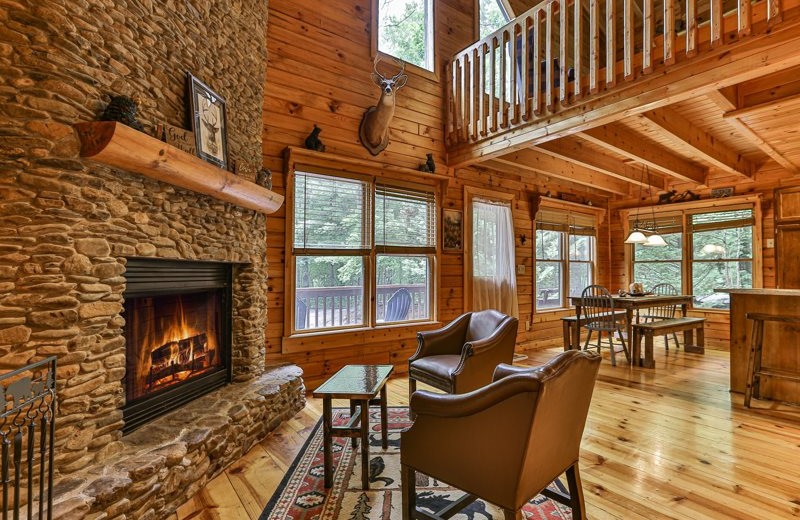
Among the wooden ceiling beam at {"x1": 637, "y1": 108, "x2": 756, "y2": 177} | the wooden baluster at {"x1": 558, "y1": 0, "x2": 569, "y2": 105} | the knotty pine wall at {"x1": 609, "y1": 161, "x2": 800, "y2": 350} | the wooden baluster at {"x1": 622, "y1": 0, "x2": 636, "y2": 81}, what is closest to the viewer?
the wooden baluster at {"x1": 622, "y1": 0, "x2": 636, "y2": 81}

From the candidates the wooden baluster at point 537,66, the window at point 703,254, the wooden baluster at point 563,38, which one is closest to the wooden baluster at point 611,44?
the wooden baluster at point 563,38

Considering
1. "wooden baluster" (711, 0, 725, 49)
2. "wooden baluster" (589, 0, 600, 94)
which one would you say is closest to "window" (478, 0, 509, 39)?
"wooden baluster" (589, 0, 600, 94)

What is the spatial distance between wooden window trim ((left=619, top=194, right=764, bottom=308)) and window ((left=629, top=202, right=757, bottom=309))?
14 millimetres

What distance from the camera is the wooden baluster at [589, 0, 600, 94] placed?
3.20 metres

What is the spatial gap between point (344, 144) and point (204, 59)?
63.3 inches

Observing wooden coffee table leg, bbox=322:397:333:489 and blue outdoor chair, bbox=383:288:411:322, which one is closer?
wooden coffee table leg, bbox=322:397:333:489

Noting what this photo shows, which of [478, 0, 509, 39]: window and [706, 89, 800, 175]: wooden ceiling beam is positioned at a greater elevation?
[478, 0, 509, 39]: window

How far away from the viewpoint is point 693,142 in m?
4.61

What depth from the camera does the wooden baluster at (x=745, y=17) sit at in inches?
97.7

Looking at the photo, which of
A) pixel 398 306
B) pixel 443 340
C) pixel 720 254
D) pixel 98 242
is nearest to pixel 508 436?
pixel 443 340

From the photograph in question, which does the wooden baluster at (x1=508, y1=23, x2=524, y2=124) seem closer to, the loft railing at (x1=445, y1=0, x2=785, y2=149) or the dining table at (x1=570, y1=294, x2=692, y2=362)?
the loft railing at (x1=445, y1=0, x2=785, y2=149)

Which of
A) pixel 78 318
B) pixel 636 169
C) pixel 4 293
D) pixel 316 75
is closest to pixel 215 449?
pixel 78 318

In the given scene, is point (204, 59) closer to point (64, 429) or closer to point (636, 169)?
point (64, 429)

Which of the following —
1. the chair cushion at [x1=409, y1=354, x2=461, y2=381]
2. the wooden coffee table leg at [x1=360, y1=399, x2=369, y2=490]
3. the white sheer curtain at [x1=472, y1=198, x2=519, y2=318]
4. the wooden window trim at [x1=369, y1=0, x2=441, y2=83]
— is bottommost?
the wooden coffee table leg at [x1=360, y1=399, x2=369, y2=490]
